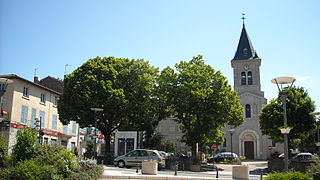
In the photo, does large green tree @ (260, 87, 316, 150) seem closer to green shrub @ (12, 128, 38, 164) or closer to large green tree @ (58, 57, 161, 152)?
large green tree @ (58, 57, 161, 152)

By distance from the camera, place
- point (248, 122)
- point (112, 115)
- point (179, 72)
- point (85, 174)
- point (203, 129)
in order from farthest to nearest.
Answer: point (248, 122), point (112, 115), point (179, 72), point (203, 129), point (85, 174)

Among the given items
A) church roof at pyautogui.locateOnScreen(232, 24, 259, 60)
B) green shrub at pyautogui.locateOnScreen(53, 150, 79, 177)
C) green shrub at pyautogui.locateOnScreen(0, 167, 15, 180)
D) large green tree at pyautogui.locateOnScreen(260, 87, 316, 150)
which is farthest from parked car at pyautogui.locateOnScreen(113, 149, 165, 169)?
church roof at pyautogui.locateOnScreen(232, 24, 259, 60)

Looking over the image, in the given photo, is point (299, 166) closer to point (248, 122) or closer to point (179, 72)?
point (179, 72)

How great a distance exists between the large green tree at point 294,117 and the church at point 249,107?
58.6 feet

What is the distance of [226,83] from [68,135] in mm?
24330

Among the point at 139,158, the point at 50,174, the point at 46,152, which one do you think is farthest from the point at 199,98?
the point at 50,174

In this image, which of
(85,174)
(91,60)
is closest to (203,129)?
(91,60)

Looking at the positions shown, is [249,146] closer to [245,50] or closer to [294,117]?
[245,50]

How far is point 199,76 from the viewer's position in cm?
2725

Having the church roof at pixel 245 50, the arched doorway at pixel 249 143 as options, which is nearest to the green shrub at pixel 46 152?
the arched doorway at pixel 249 143

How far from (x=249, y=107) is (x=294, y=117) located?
74.3 ft

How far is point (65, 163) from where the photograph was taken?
12281 millimetres

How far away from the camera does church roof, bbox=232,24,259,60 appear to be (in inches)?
2047

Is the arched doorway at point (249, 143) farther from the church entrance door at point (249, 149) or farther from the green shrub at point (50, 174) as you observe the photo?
the green shrub at point (50, 174)
